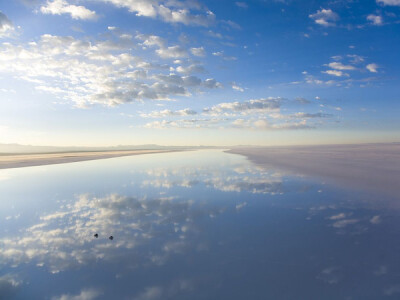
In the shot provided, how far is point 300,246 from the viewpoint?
6086 millimetres

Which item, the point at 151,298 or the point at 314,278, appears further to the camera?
the point at 314,278

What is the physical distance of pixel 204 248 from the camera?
612 cm

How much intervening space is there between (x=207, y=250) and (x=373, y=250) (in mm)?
4017

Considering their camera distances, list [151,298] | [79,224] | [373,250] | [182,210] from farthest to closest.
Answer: [182,210]
[79,224]
[373,250]
[151,298]

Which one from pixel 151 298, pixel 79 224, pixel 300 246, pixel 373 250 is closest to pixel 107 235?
pixel 79 224

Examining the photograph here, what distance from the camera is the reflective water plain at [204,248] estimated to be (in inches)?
178

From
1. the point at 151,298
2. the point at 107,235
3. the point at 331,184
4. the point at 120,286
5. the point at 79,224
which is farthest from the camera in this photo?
the point at 331,184

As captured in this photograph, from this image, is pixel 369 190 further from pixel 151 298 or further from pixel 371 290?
pixel 151 298

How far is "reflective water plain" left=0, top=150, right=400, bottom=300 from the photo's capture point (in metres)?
4.53

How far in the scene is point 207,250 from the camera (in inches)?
237

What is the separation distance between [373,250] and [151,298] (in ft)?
17.3

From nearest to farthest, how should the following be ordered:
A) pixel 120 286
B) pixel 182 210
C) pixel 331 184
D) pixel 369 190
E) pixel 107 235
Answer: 1. pixel 120 286
2. pixel 107 235
3. pixel 182 210
4. pixel 369 190
5. pixel 331 184

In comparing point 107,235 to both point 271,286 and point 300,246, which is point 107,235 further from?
point 300,246

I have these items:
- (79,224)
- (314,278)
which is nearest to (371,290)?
(314,278)
